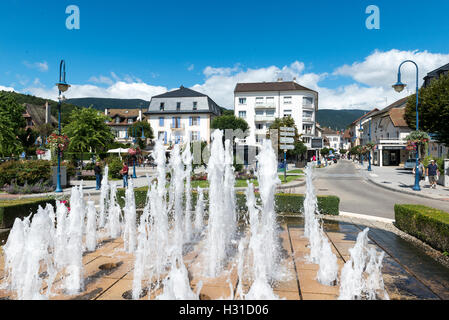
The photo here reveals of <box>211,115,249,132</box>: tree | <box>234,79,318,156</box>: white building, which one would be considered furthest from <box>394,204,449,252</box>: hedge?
<box>234,79,318,156</box>: white building

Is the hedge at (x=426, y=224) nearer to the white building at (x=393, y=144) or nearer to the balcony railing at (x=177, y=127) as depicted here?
the white building at (x=393, y=144)

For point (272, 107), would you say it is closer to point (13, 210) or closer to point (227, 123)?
point (227, 123)

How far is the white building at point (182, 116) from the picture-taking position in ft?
173

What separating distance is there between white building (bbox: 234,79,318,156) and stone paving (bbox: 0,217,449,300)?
48948 mm

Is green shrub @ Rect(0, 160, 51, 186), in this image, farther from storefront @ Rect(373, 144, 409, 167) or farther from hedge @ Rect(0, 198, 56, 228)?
storefront @ Rect(373, 144, 409, 167)

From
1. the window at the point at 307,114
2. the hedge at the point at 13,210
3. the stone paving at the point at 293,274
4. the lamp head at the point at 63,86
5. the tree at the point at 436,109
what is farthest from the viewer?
the window at the point at 307,114

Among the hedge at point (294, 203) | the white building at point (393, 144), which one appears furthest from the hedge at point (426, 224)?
the white building at point (393, 144)

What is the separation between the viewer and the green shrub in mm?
17422

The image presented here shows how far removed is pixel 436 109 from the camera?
26234 millimetres

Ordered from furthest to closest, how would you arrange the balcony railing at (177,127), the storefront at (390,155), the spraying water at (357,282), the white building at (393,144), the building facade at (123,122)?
the building facade at (123,122)
the balcony railing at (177,127)
the storefront at (390,155)
the white building at (393,144)
the spraying water at (357,282)

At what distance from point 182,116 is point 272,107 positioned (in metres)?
18.0

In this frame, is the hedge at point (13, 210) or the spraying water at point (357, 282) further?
the hedge at point (13, 210)

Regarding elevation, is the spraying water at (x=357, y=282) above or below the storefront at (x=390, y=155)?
below

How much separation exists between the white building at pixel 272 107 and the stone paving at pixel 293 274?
4895cm
